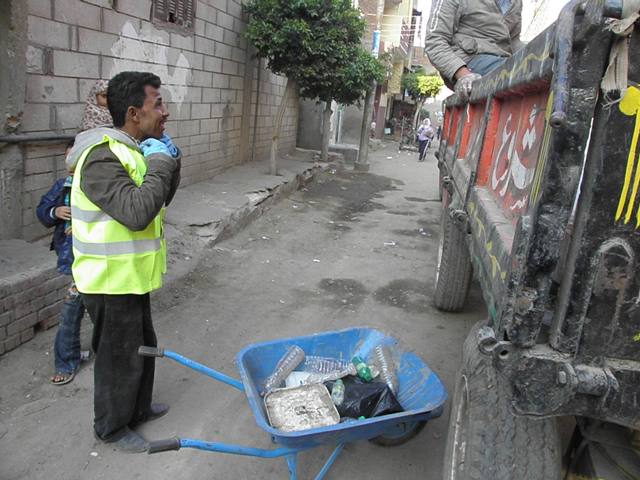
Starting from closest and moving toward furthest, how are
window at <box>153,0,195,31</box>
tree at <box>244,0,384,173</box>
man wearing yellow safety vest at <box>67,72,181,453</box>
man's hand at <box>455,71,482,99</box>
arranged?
man wearing yellow safety vest at <box>67,72,181,453</box> → man's hand at <box>455,71,482,99</box> → window at <box>153,0,195,31</box> → tree at <box>244,0,384,173</box>

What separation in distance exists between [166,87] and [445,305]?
4.63 meters

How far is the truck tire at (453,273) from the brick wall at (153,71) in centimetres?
344

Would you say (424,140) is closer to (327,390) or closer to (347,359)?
(347,359)

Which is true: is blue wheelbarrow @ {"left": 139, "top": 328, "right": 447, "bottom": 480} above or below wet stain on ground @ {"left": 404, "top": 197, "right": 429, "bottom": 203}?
above

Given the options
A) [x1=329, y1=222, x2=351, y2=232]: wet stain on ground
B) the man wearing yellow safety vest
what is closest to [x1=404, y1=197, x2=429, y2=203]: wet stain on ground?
[x1=329, y1=222, x2=351, y2=232]: wet stain on ground

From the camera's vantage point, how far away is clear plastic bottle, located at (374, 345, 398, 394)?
111 inches

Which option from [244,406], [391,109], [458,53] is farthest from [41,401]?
[391,109]

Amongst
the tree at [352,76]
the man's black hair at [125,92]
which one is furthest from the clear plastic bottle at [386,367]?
the tree at [352,76]

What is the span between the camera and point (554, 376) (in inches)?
49.1

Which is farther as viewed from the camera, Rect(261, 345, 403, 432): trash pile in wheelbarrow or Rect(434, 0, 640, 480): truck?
Rect(261, 345, 403, 432): trash pile in wheelbarrow

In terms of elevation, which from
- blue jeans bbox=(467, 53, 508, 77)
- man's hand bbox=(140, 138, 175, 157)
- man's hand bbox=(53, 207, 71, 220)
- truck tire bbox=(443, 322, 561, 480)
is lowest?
truck tire bbox=(443, 322, 561, 480)

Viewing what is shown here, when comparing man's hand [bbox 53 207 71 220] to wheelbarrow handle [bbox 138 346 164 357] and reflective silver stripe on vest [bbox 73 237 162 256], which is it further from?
wheelbarrow handle [bbox 138 346 164 357]

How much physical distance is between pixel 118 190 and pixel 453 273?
276 centimetres

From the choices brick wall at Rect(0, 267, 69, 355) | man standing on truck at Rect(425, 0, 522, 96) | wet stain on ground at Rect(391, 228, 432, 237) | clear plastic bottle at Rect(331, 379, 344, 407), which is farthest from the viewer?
wet stain on ground at Rect(391, 228, 432, 237)
